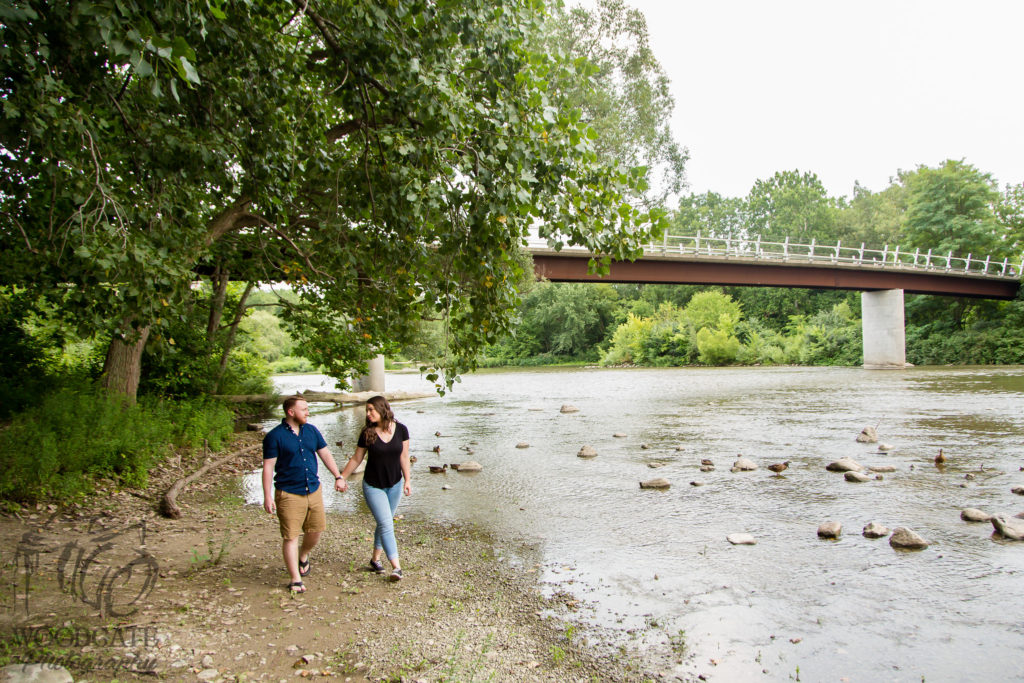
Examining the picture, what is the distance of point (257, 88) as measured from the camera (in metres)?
7.88

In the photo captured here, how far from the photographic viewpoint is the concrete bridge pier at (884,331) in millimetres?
45188

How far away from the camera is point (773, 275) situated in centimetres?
4112

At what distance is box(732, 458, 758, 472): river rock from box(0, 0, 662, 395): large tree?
6.70 metres

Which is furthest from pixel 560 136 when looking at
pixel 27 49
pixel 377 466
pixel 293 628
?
pixel 293 628

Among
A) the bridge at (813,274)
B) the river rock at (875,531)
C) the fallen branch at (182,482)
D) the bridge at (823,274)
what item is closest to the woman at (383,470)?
the fallen branch at (182,482)

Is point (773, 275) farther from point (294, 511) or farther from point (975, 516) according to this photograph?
point (294, 511)

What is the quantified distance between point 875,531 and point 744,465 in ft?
14.4

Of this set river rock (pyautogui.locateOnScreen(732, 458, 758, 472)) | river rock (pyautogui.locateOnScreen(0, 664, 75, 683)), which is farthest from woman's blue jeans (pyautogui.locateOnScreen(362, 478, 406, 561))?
river rock (pyautogui.locateOnScreen(732, 458, 758, 472))

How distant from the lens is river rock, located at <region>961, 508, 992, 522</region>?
8.34 metres

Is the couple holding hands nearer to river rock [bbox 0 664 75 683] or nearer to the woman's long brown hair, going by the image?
the woman's long brown hair

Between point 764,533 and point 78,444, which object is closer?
point 764,533

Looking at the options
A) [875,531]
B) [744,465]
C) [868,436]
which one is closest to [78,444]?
[875,531]

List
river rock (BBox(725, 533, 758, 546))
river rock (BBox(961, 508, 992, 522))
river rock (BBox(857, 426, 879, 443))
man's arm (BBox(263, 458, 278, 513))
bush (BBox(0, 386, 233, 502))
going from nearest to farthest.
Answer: man's arm (BBox(263, 458, 278, 513))
river rock (BBox(725, 533, 758, 546))
bush (BBox(0, 386, 233, 502))
river rock (BBox(961, 508, 992, 522))
river rock (BBox(857, 426, 879, 443))

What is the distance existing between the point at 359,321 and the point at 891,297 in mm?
45365
